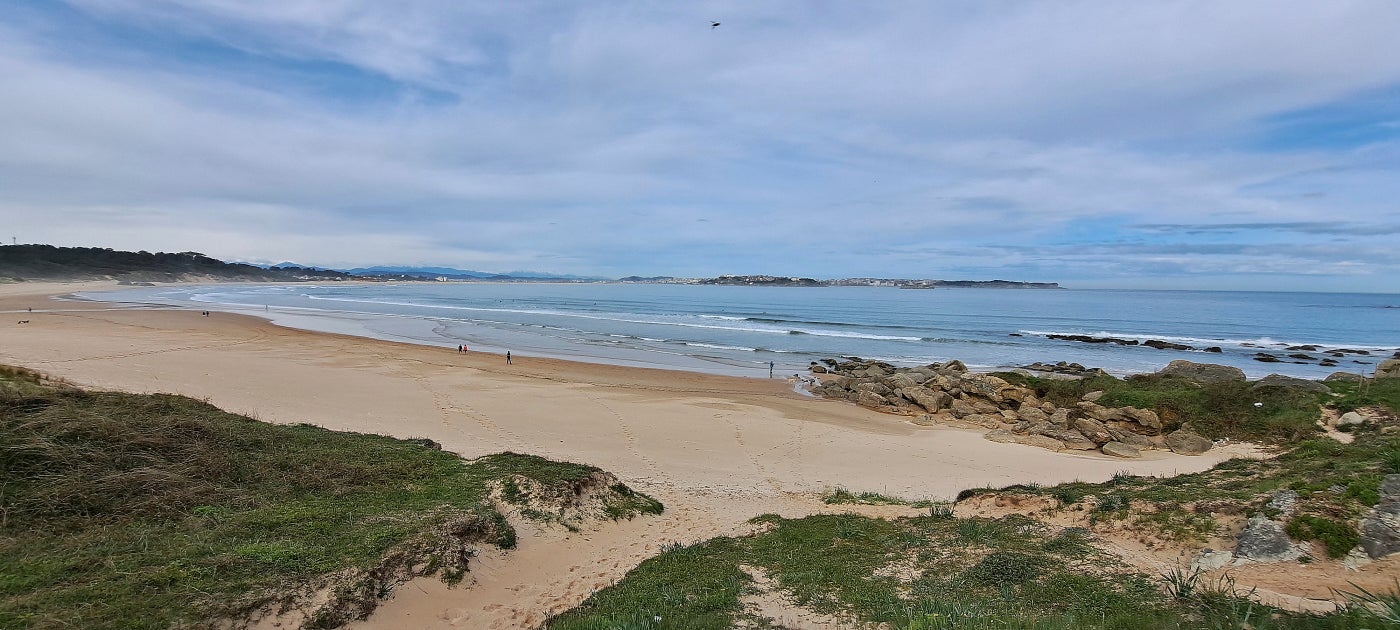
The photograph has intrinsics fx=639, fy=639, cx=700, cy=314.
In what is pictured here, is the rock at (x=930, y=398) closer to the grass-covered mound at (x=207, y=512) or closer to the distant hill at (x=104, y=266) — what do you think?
the grass-covered mound at (x=207, y=512)

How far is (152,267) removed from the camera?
133m

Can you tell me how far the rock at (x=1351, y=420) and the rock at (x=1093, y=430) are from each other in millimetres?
5015

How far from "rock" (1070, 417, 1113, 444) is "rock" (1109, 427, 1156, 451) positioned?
0.14m

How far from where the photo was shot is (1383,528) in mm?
6129

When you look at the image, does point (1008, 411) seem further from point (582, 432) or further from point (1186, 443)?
point (582, 432)

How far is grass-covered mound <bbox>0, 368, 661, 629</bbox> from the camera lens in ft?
16.5

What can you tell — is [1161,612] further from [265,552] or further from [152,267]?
[152,267]

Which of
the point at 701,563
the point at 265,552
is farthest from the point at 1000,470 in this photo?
the point at 265,552

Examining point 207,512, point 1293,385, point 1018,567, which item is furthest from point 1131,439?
point 207,512

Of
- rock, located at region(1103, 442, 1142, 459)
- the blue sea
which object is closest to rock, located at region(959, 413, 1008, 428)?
rock, located at region(1103, 442, 1142, 459)

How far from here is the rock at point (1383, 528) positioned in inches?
235

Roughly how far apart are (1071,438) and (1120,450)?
1209 mm

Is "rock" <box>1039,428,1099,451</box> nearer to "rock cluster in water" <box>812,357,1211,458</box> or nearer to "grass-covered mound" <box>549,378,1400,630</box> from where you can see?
"rock cluster in water" <box>812,357,1211,458</box>

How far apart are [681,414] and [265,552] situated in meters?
13.4
